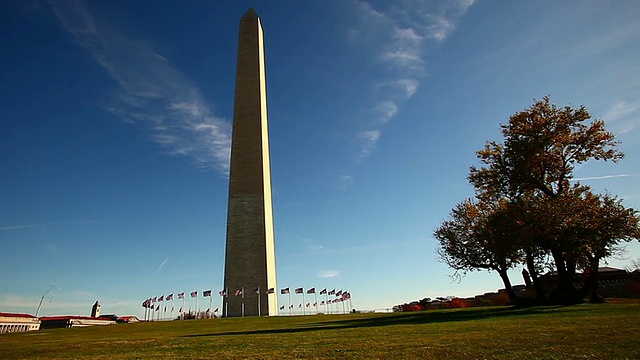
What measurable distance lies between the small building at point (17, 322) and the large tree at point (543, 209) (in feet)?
193

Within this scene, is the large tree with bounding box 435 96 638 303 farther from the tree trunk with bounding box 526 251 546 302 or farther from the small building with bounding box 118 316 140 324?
Answer: the small building with bounding box 118 316 140 324

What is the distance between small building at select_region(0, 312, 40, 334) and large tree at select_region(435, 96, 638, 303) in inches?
2321

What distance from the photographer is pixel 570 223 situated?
2339 centimetres

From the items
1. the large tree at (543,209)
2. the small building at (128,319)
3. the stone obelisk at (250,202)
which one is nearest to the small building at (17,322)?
the small building at (128,319)

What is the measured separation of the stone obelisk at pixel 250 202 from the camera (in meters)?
39.3

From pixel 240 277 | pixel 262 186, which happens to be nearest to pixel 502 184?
pixel 262 186

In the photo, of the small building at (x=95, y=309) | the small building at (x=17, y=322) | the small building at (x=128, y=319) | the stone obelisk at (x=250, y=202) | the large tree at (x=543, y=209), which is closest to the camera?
the large tree at (x=543, y=209)

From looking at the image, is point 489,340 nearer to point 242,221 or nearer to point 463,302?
point 242,221

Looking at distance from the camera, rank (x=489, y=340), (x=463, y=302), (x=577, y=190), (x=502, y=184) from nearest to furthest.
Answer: (x=489, y=340) < (x=577, y=190) < (x=502, y=184) < (x=463, y=302)

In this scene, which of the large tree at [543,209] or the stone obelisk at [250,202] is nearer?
the large tree at [543,209]

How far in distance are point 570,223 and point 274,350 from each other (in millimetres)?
20297

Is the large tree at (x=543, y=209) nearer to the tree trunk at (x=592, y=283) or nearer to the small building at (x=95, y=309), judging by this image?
the tree trunk at (x=592, y=283)

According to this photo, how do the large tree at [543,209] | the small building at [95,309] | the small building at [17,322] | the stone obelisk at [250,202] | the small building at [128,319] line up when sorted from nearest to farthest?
the large tree at [543,209] < the stone obelisk at [250,202] < the small building at [17,322] < the small building at [128,319] < the small building at [95,309]

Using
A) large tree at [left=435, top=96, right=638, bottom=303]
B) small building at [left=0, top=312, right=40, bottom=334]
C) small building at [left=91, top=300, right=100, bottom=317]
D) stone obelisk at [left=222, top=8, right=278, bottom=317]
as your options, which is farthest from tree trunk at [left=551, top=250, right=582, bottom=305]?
small building at [left=91, top=300, right=100, bottom=317]
